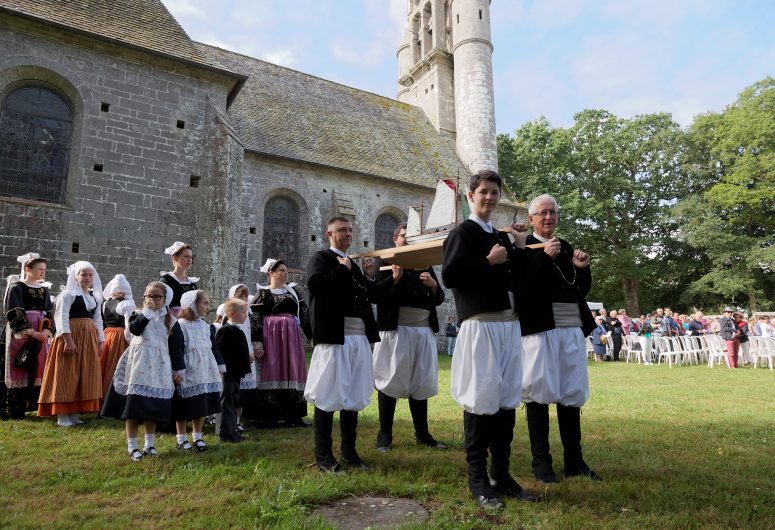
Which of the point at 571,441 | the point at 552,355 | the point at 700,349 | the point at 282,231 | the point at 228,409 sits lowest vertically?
the point at 571,441

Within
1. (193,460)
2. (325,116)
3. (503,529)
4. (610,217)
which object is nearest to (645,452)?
(503,529)

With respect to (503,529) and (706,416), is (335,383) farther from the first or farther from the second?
(706,416)

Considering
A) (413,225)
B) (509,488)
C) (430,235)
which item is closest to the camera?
(509,488)

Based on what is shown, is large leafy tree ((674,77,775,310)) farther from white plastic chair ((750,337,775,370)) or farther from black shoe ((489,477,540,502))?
black shoe ((489,477,540,502))

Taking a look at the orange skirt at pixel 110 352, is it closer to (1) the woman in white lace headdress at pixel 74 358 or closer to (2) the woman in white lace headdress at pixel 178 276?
(1) the woman in white lace headdress at pixel 74 358

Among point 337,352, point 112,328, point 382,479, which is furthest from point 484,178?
point 112,328

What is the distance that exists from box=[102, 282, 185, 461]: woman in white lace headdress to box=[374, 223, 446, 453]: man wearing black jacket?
1.95 metres

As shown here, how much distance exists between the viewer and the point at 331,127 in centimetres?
2100

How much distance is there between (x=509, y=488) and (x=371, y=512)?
0.96 m

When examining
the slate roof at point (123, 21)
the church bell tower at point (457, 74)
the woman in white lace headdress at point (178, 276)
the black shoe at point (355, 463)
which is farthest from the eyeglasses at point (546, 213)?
the church bell tower at point (457, 74)

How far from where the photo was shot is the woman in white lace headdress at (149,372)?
4.49 meters

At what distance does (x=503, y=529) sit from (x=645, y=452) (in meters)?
2.40

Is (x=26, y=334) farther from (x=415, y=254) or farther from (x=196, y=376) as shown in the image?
(x=415, y=254)

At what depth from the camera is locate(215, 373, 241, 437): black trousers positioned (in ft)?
16.9
